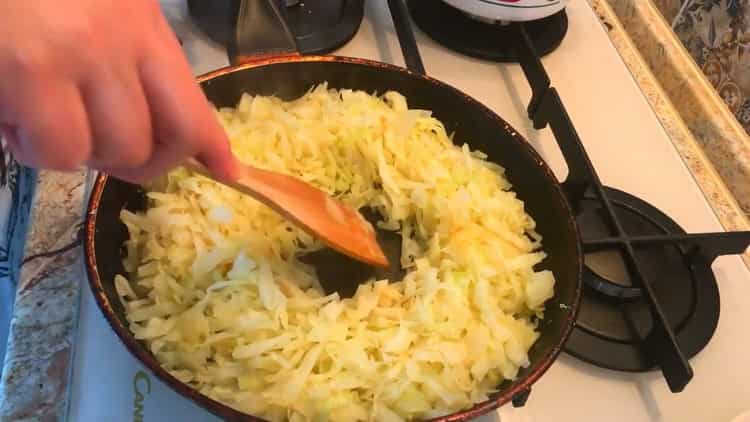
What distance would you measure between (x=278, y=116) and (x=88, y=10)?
0.52 meters

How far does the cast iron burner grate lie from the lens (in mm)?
799

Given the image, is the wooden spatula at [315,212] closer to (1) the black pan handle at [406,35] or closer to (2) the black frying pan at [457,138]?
(2) the black frying pan at [457,138]

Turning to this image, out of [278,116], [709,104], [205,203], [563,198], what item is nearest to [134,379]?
[205,203]

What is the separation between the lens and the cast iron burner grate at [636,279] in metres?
0.80

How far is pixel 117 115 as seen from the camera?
413 millimetres

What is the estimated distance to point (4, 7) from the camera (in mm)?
370

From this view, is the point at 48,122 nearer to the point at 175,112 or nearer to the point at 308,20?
the point at 175,112

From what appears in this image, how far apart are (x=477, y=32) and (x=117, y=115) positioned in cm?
81

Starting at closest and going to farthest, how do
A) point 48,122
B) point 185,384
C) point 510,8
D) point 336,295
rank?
point 48,122 < point 185,384 < point 336,295 < point 510,8

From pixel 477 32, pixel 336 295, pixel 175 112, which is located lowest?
pixel 336 295

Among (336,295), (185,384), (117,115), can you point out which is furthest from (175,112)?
(336,295)

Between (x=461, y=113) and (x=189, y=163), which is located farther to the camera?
(x=461, y=113)

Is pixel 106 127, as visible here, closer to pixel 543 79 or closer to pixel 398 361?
pixel 398 361

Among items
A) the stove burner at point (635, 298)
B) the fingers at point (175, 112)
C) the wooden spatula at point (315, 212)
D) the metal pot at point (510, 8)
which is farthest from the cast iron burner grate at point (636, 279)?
the fingers at point (175, 112)
